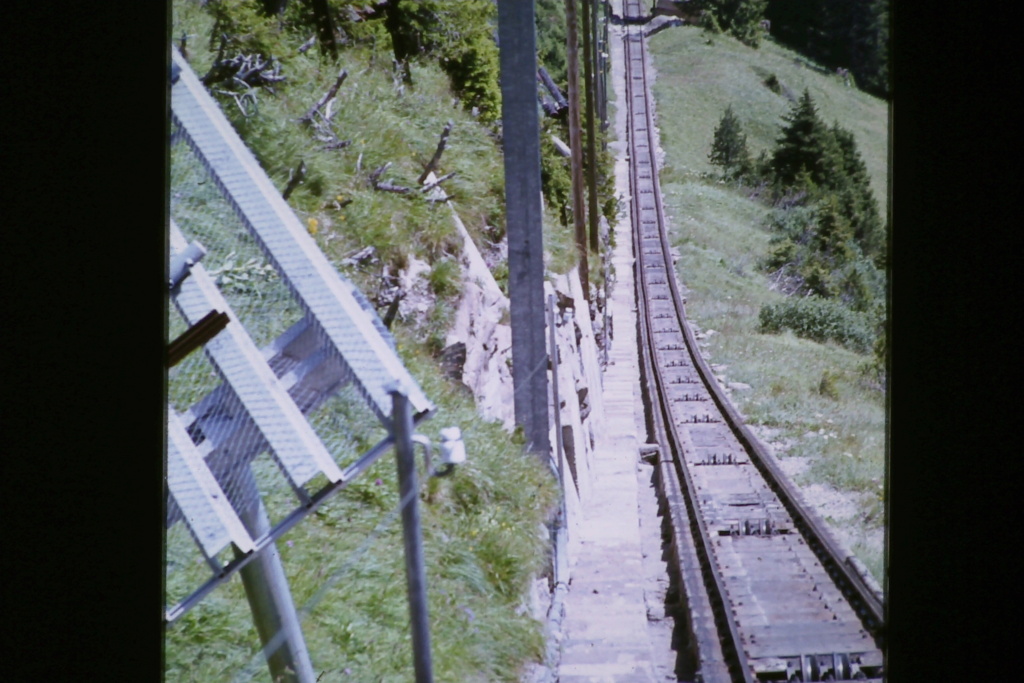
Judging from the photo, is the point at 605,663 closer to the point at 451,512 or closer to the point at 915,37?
the point at 451,512

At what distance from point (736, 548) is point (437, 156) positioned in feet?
4.98

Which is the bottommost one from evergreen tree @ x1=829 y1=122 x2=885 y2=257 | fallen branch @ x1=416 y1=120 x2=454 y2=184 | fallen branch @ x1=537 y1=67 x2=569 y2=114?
evergreen tree @ x1=829 y1=122 x2=885 y2=257

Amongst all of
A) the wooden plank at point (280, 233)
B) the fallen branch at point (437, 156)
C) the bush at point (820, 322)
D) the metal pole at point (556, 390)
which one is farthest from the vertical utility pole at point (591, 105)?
the wooden plank at point (280, 233)

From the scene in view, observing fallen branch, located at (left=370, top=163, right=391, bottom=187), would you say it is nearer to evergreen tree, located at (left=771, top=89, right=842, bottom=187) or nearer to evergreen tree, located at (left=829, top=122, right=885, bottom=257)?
evergreen tree, located at (left=771, top=89, right=842, bottom=187)

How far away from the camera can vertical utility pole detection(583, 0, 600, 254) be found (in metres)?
2.77

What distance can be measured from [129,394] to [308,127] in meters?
0.87

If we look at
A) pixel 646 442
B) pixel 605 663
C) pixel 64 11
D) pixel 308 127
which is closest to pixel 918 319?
pixel 646 442

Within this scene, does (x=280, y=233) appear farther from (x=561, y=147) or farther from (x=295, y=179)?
(x=561, y=147)

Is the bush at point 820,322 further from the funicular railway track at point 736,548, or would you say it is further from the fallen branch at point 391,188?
the fallen branch at point 391,188

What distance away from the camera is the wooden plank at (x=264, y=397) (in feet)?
5.86

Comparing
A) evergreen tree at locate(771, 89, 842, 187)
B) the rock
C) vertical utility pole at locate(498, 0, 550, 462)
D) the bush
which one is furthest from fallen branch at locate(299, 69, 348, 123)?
the bush

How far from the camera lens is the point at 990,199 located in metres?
1.85

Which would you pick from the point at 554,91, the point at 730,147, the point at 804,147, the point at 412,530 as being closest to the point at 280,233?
the point at 412,530

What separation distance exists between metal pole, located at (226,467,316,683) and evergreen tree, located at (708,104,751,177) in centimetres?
136
